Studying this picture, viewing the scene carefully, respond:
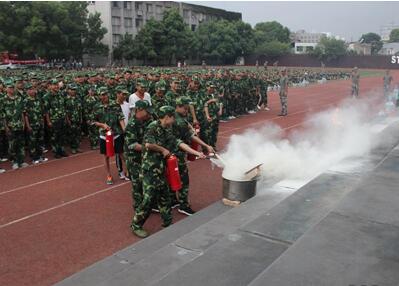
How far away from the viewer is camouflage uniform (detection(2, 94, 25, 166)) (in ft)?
31.8

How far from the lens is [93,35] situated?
58.0 m

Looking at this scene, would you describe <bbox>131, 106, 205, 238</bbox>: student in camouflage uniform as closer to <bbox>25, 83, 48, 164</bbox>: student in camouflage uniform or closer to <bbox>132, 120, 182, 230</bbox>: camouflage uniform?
<bbox>132, 120, 182, 230</bbox>: camouflage uniform

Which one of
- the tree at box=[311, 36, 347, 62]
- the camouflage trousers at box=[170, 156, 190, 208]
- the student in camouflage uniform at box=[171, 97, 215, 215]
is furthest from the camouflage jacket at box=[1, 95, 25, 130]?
the tree at box=[311, 36, 347, 62]

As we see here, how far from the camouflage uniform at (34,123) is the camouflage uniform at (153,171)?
5.68 metres

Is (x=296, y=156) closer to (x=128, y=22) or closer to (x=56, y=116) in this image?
(x=56, y=116)

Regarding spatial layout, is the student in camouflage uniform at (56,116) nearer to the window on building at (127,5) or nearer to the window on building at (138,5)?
the window on building at (127,5)

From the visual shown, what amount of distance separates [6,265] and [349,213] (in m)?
4.11

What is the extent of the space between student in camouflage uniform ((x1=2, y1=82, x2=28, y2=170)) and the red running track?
15.5 inches

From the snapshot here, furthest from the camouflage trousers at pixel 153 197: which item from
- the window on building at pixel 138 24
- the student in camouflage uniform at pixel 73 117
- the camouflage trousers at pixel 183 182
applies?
the window on building at pixel 138 24

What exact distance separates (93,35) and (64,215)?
54977 millimetres

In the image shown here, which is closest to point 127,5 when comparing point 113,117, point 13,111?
point 13,111

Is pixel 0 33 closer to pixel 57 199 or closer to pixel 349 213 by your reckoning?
pixel 57 199

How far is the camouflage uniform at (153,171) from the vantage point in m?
5.67

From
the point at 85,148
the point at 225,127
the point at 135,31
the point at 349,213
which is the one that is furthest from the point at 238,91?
the point at 135,31
